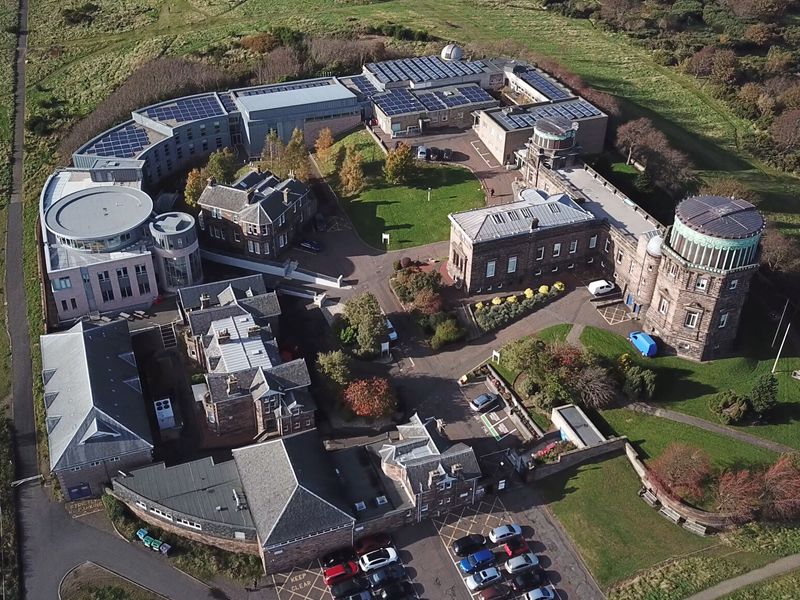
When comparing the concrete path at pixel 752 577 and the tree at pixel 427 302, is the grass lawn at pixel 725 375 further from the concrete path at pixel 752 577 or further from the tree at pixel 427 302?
the tree at pixel 427 302

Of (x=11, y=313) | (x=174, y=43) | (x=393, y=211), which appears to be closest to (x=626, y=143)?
(x=393, y=211)

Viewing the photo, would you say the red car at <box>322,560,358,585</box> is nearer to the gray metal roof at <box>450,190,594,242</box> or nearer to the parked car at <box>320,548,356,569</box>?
the parked car at <box>320,548,356,569</box>

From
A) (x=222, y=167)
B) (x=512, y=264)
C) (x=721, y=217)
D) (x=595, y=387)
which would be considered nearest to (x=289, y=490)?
(x=595, y=387)

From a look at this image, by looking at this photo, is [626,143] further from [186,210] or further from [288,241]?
[186,210]

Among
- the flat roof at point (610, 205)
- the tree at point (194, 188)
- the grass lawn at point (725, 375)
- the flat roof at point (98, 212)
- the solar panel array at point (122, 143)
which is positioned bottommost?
the grass lawn at point (725, 375)

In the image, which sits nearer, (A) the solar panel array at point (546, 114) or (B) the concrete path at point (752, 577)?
(B) the concrete path at point (752, 577)

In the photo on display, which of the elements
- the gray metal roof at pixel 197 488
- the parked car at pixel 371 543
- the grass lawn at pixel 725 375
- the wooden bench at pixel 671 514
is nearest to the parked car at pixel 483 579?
the parked car at pixel 371 543

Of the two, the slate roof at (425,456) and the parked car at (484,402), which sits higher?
the slate roof at (425,456)

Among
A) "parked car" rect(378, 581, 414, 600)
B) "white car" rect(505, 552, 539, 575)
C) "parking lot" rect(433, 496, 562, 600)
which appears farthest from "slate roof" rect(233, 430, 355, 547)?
"white car" rect(505, 552, 539, 575)

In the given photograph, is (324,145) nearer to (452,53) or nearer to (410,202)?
(410,202)
